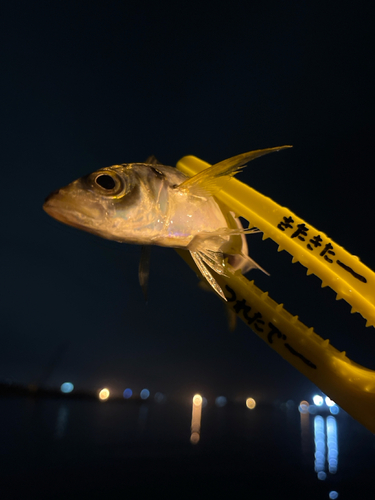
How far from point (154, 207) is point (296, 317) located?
49.8 inches

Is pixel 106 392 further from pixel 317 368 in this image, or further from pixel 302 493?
pixel 317 368

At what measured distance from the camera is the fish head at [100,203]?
1.28 m

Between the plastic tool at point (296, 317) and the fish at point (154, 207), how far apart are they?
29 cm

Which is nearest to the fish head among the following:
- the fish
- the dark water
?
the fish

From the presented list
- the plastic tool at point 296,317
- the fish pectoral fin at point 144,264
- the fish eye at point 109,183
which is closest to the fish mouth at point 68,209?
the fish eye at point 109,183

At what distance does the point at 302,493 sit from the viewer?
2596mm

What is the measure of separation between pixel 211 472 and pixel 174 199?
353 centimetres

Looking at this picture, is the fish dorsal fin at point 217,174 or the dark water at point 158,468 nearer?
the fish dorsal fin at point 217,174

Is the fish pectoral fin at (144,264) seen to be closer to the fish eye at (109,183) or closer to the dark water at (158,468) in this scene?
the fish eye at (109,183)

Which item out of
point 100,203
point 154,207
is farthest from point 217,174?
point 100,203

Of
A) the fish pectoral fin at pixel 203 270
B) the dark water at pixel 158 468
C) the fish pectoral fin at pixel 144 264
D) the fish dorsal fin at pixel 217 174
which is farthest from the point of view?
the dark water at pixel 158 468

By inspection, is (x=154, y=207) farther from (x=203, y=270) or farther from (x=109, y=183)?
(x=203, y=270)

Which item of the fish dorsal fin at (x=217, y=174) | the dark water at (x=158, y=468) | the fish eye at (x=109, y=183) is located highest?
the fish dorsal fin at (x=217, y=174)

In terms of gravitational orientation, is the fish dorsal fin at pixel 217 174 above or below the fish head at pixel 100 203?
above
